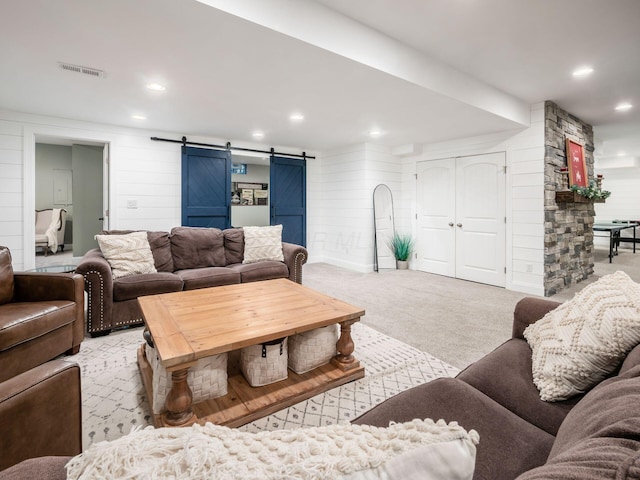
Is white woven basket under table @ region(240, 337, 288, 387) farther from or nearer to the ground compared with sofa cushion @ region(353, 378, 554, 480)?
nearer to the ground

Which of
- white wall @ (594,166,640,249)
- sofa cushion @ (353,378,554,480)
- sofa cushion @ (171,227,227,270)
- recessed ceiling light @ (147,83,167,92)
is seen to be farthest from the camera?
white wall @ (594,166,640,249)

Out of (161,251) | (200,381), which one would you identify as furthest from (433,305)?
(161,251)

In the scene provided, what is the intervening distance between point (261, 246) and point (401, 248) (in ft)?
9.83

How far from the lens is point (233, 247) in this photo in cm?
416

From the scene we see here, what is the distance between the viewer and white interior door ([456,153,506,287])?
4.71 m

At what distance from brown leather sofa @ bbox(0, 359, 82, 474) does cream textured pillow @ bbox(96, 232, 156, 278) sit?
2.24 metres

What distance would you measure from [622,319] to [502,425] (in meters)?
0.54

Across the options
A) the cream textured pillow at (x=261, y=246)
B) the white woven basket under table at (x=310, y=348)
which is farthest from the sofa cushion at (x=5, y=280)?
the cream textured pillow at (x=261, y=246)

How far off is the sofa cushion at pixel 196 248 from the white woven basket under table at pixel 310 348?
Answer: 7.10 feet

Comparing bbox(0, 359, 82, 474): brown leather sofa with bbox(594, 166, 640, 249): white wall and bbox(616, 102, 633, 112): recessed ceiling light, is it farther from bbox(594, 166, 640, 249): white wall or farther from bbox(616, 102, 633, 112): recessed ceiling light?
bbox(594, 166, 640, 249): white wall

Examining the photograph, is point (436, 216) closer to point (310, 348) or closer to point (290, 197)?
point (290, 197)

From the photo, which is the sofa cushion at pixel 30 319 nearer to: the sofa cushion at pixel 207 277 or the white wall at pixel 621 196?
the sofa cushion at pixel 207 277

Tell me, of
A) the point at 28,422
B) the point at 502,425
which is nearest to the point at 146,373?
the point at 28,422

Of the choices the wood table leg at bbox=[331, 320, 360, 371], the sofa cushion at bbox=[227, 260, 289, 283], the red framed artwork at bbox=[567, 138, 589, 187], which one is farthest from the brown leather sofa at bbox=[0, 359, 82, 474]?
the red framed artwork at bbox=[567, 138, 589, 187]
